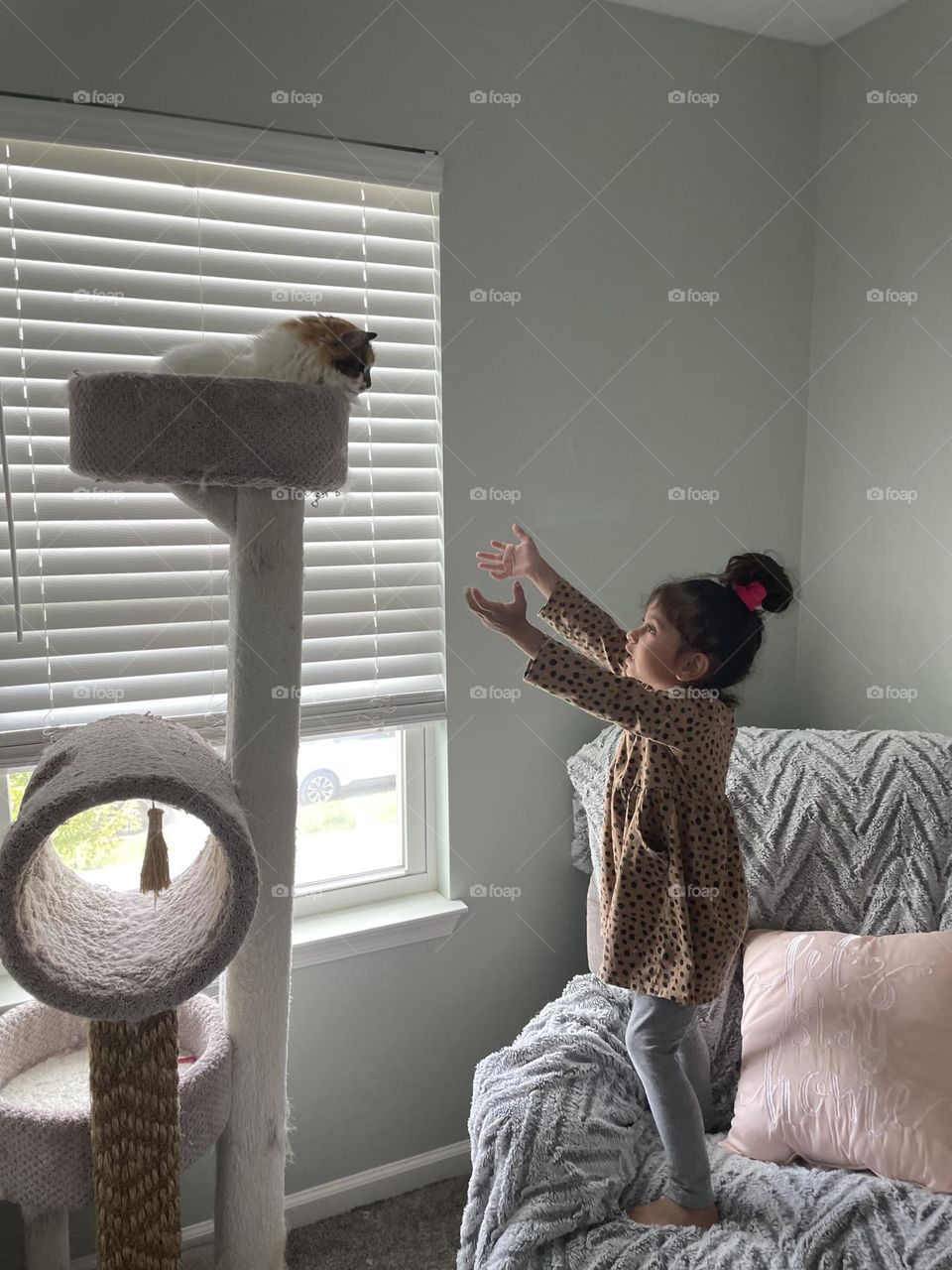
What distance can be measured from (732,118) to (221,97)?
110cm

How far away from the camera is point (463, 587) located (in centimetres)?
191

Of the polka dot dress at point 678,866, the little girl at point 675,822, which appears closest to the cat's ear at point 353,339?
the little girl at point 675,822

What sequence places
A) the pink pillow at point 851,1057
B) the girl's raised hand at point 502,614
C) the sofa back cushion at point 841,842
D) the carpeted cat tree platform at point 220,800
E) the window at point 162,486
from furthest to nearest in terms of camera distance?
1. the sofa back cushion at point 841,842
2. the window at point 162,486
3. the pink pillow at point 851,1057
4. the girl's raised hand at point 502,614
5. the carpeted cat tree platform at point 220,800

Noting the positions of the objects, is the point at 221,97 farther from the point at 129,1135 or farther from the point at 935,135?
the point at 129,1135

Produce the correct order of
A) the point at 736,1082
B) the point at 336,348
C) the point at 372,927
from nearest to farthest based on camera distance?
1. the point at 336,348
2. the point at 736,1082
3. the point at 372,927

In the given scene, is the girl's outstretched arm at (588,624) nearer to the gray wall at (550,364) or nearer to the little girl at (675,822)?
the little girl at (675,822)

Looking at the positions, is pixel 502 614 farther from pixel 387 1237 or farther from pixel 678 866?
pixel 387 1237

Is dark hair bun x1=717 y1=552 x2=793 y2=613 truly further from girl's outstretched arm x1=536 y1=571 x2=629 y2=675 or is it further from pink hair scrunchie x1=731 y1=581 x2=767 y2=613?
girl's outstretched arm x1=536 y1=571 x2=629 y2=675

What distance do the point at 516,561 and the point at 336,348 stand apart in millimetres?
413

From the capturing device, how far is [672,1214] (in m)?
1.39

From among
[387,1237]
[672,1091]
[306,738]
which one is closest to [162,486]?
[306,738]

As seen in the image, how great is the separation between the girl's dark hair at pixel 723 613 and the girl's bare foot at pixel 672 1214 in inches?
29.8

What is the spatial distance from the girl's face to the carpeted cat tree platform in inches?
19.7

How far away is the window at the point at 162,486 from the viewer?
5.02 ft
